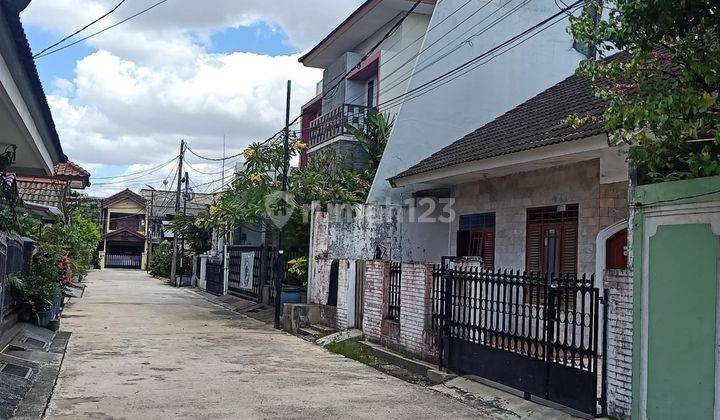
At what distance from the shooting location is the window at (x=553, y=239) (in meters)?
11.3

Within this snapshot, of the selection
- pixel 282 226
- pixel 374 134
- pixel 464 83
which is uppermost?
pixel 464 83

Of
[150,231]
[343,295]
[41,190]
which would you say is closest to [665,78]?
[343,295]

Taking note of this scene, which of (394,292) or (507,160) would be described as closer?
(507,160)

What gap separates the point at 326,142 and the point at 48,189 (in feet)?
26.1

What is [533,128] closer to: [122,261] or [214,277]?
[214,277]

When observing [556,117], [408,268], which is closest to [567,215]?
[556,117]

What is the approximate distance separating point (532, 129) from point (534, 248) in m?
2.08

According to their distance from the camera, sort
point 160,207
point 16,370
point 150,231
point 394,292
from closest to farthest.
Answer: point 16,370 < point 394,292 < point 150,231 < point 160,207

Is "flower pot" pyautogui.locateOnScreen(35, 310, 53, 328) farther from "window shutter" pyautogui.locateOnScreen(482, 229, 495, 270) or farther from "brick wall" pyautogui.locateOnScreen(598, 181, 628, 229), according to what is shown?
"brick wall" pyautogui.locateOnScreen(598, 181, 628, 229)

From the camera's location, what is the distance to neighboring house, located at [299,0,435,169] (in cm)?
1873

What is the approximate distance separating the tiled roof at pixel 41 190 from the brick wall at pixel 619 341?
51.9 feet

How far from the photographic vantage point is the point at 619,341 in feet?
22.3

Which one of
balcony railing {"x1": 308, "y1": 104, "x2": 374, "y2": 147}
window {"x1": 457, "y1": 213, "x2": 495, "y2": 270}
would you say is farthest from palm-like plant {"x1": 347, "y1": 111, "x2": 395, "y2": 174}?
window {"x1": 457, "y1": 213, "x2": 495, "y2": 270}

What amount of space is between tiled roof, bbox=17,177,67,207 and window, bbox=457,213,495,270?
11.1 metres
